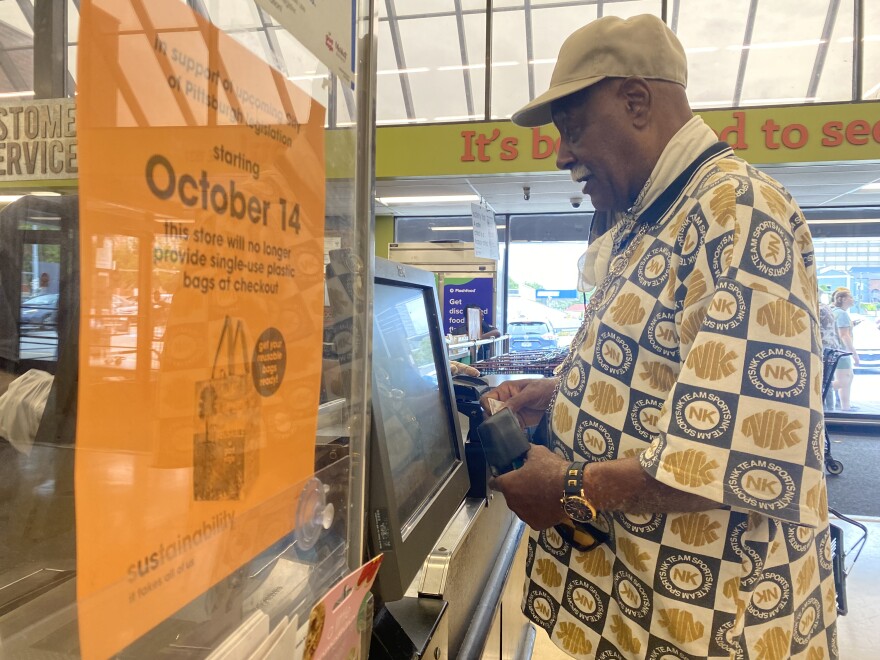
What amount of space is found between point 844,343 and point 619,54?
25.0ft

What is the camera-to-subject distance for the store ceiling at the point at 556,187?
5.49 meters

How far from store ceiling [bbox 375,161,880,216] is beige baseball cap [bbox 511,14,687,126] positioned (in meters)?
4.70

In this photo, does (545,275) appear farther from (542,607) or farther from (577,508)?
(577,508)

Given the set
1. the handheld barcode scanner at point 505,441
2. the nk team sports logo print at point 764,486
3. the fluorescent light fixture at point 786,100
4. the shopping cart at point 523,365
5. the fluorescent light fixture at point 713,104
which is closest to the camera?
the nk team sports logo print at point 764,486

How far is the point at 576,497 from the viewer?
94 centimetres

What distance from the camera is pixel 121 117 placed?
0.95 feet

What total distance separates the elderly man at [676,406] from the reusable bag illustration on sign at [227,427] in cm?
61

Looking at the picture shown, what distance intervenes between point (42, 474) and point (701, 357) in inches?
29.2

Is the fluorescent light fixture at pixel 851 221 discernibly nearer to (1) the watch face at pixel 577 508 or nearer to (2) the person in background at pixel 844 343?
(2) the person in background at pixel 844 343

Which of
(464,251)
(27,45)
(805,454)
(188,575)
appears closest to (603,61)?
(805,454)

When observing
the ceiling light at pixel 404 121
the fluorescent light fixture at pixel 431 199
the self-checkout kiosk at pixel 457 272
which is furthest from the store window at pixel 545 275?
the self-checkout kiosk at pixel 457 272

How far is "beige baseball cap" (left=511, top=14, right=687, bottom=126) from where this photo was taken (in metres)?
0.99

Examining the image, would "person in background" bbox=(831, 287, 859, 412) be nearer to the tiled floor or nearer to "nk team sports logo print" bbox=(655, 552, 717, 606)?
the tiled floor

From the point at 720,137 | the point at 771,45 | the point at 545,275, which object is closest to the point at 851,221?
the point at 771,45
